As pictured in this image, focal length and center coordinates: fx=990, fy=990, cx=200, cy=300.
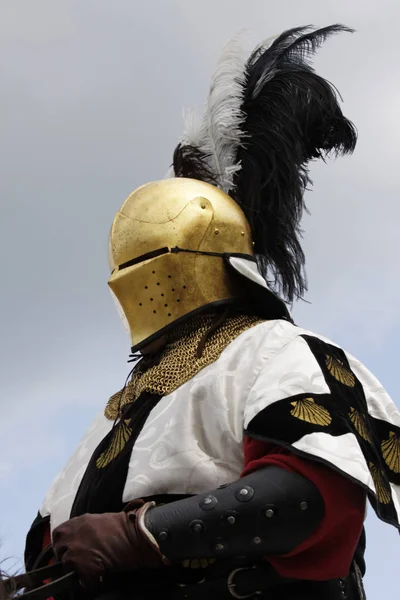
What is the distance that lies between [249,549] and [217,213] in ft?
4.54

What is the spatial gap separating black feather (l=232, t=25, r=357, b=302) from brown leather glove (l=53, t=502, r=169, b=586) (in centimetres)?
144

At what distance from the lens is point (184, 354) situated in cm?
343

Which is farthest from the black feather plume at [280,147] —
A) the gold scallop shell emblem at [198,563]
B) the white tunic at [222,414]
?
the gold scallop shell emblem at [198,563]

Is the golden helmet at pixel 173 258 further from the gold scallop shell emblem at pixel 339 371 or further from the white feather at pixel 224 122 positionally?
the gold scallop shell emblem at pixel 339 371

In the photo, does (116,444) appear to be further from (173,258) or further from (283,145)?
(283,145)

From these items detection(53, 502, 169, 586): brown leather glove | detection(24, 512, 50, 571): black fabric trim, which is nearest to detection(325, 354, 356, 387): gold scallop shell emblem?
detection(53, 502, 169, 586): brown leather glove

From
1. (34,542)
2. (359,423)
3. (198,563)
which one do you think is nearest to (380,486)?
(359,423)

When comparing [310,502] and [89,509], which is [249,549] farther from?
[89,509]

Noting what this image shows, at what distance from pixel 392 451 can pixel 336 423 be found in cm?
52

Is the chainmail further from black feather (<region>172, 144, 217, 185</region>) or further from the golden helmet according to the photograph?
black feather (<region>172, 144, 217, 185</region>)

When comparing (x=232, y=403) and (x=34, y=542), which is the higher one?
(x=232, y=403)

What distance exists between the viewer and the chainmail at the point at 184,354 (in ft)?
11.0

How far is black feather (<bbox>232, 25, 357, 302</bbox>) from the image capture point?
3951 millimetres

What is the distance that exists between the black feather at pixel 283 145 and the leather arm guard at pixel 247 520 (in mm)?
1397
